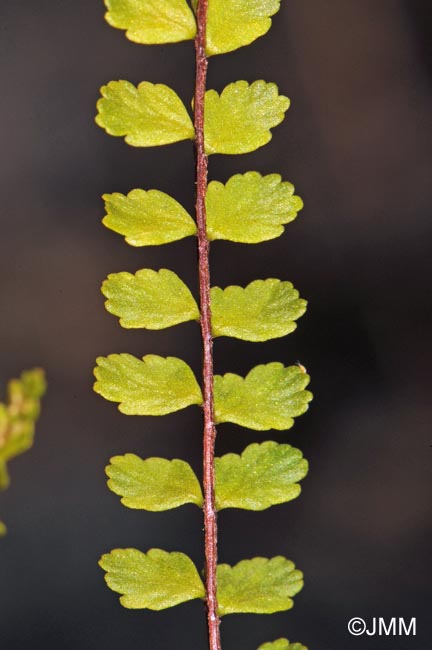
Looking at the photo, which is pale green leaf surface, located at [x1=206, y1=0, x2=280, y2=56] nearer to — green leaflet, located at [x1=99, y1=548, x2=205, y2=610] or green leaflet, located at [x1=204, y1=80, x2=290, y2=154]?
green leaflet, located at [x1=204, y1=80, x2=290, y2=154]

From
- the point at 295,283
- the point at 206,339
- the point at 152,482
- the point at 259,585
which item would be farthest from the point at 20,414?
the point at 295,283

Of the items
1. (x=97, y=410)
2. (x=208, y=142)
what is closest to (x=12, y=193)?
(x=97, y=410)

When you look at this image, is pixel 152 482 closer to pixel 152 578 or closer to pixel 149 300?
pixel 152 578

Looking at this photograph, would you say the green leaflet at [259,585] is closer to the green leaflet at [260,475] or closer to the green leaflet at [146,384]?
the green leaflet at [260,475]

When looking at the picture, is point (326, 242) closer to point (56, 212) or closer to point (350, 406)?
point (350, 406)

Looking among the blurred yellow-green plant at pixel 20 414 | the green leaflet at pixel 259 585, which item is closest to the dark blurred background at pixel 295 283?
the green leaflet at pixel 259 585

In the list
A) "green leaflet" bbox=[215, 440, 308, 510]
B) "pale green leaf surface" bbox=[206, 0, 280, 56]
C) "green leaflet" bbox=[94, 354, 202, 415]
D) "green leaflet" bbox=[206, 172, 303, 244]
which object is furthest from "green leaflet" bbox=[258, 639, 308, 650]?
"pale green leaf surface" bbox=[206, 0, 280, 56]

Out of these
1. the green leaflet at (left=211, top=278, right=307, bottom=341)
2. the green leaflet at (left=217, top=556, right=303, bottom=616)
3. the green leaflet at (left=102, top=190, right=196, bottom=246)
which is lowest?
the green leaflet at (left=217, top=556, right=303, bottom=616)
